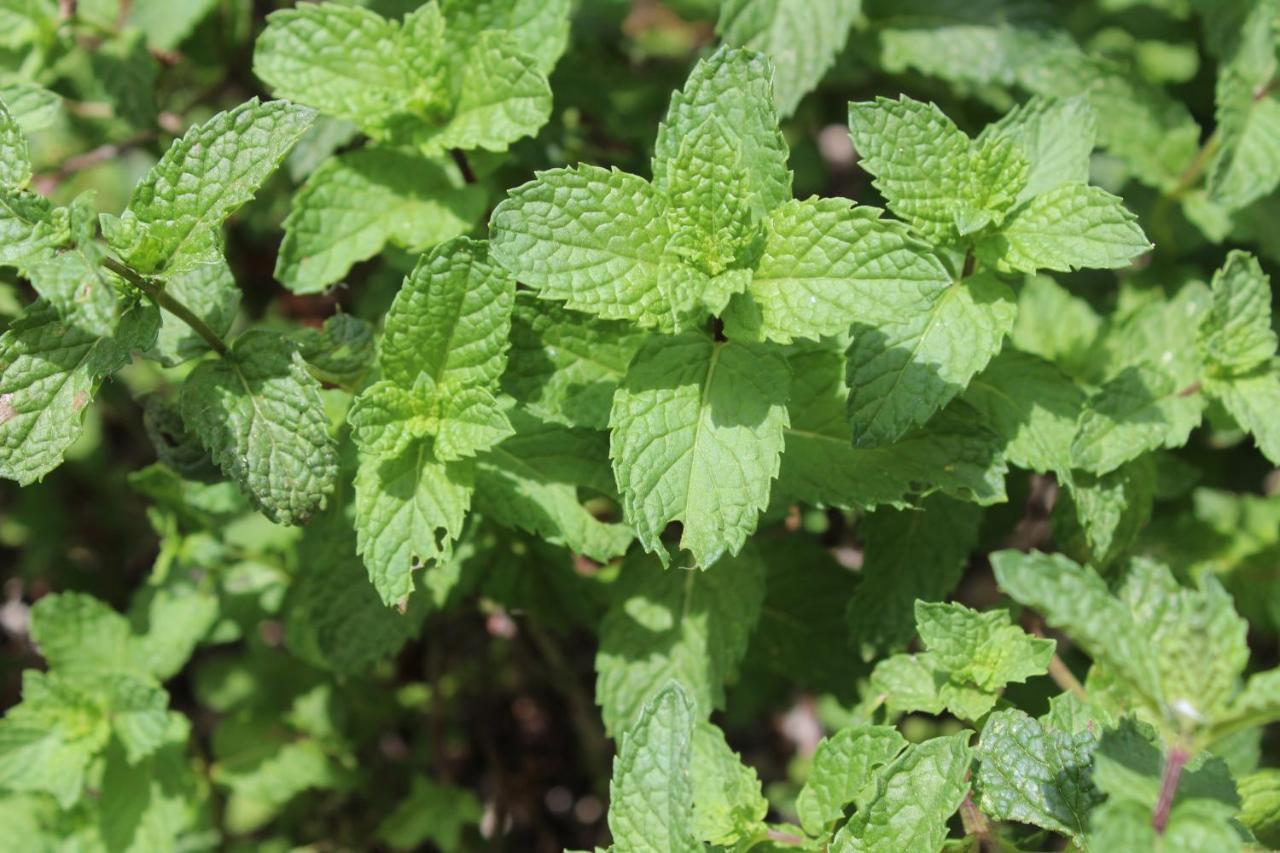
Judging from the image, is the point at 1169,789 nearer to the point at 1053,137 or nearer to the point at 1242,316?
the point at 1242,316

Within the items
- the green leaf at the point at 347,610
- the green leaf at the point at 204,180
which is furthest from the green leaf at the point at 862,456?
the green leaf at the point at 204,180

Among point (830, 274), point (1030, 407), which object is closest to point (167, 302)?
point (830, 274)

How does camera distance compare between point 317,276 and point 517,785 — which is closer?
point 317,276

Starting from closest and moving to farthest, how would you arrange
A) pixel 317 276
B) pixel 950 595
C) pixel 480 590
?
pixel 317 276 → pixel 950 595 → pixel 480 590

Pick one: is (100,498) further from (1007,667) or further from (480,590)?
(1007,667)

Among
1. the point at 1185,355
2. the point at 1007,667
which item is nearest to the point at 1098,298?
the point at 1185,355

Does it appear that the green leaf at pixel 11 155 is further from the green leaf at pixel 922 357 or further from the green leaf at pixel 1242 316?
the green leaf at pixel 1242 316

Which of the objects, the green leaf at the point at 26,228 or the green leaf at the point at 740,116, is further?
the green leaf at the point at 740,116
